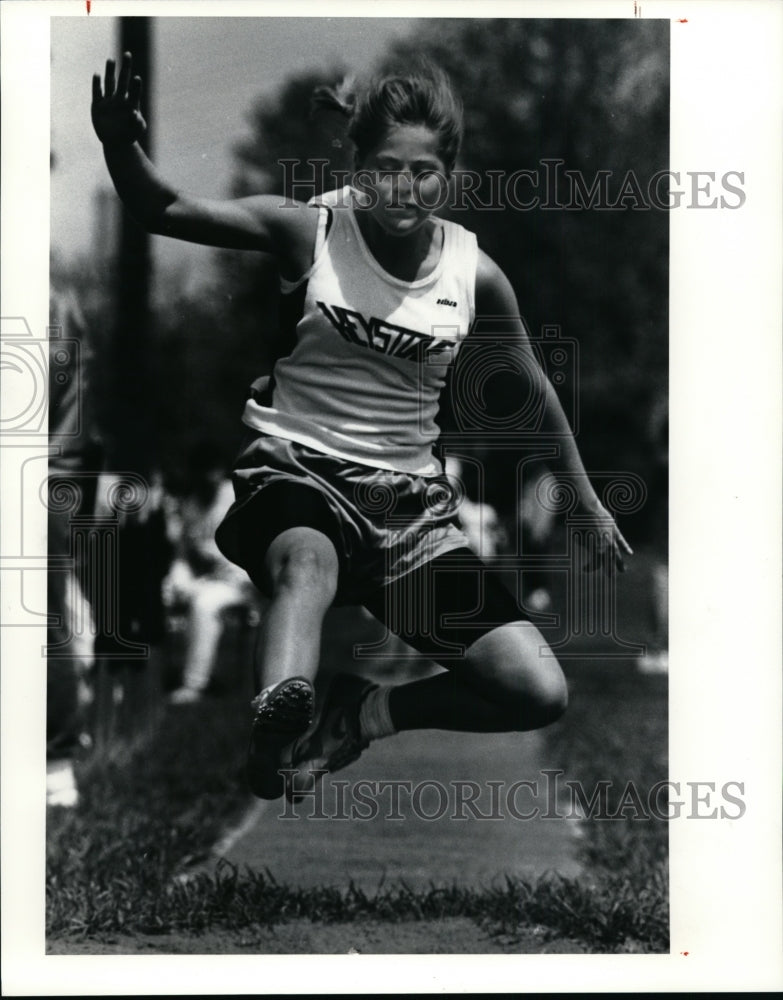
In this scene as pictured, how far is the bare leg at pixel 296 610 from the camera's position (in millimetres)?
4340

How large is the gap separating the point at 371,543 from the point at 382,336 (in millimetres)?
698

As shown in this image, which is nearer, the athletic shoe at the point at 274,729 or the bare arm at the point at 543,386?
the athletic shoe at the point at 274,729

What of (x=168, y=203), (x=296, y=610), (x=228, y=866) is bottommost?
(x=228, y=866)

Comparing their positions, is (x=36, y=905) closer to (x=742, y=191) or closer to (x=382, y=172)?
(x=382, y=172)

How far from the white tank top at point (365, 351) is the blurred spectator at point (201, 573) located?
26 centimetres

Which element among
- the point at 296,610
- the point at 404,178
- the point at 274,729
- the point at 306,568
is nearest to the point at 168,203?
the point at 404,178

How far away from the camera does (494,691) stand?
442cm

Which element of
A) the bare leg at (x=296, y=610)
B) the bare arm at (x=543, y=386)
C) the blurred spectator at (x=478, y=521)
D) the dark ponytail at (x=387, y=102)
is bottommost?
the bare leg at (x=296, y=610)

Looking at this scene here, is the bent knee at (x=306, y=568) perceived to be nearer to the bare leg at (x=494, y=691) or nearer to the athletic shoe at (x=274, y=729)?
the athletic shoe at (x=274, y=729)

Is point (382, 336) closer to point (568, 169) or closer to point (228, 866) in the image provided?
point (568, 169)

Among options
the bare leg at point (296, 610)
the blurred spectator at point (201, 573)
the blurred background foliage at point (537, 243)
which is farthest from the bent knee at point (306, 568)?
the blurred background foliage at point (537, 243)

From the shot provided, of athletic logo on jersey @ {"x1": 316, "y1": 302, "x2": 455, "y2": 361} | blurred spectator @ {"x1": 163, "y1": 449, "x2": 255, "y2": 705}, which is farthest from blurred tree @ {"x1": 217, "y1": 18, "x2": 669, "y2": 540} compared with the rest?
blurred spectator @ {"x1": 163, "y1": 449, "x2": 255, "y2": 705}

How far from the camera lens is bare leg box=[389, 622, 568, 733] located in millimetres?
4398

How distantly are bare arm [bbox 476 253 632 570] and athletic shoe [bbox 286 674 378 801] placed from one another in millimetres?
952
